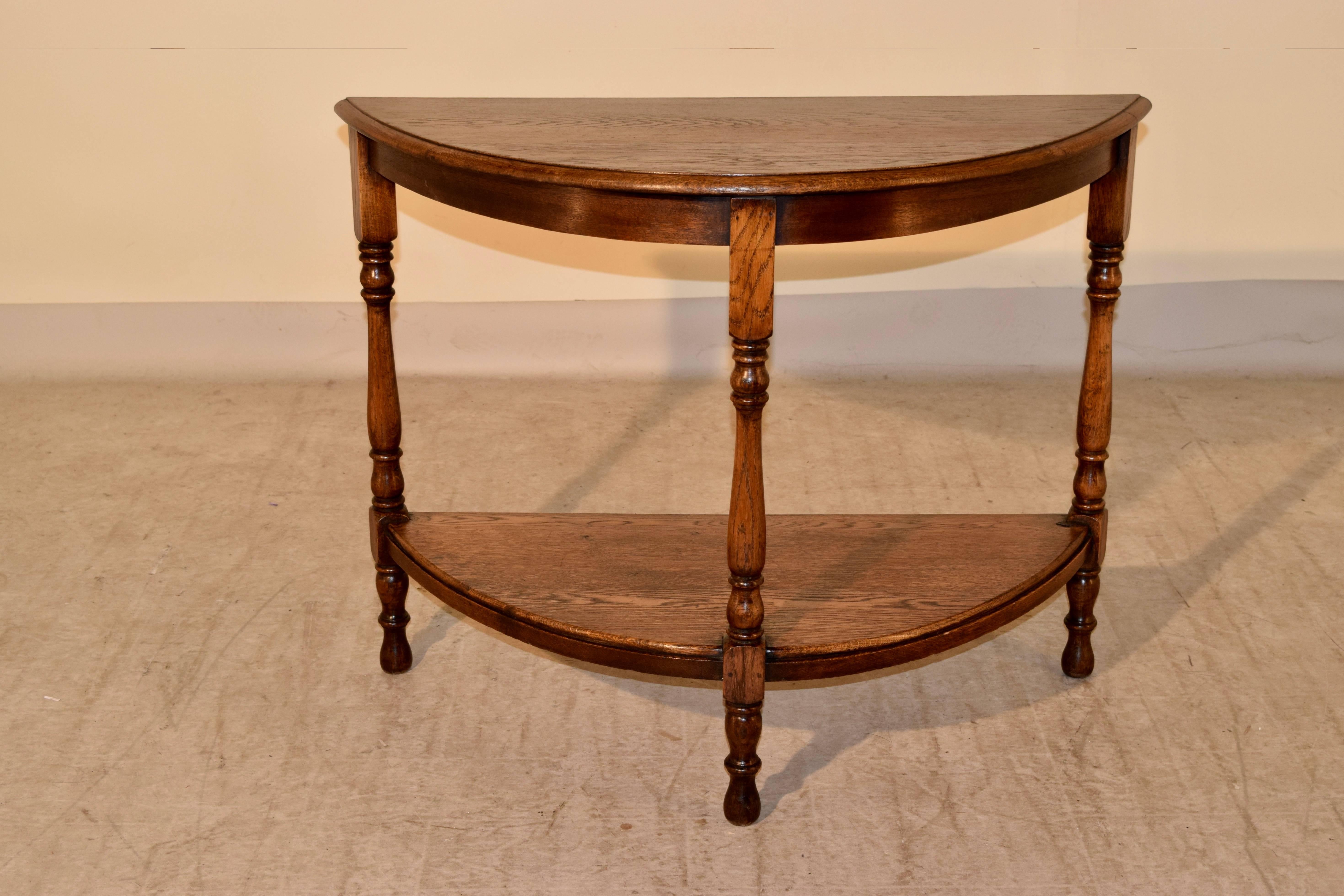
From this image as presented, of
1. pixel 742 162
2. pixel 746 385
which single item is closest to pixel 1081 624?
pixel 746 385

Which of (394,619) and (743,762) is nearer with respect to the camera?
(743,762)

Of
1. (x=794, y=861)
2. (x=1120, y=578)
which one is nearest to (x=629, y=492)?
(x=1120, y=578)

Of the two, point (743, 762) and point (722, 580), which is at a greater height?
point (722, 580)

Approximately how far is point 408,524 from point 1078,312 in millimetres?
2350

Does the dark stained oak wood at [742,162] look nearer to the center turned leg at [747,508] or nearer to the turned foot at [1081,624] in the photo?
the center turned leg at [747,508]

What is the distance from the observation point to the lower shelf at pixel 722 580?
7.02 ft

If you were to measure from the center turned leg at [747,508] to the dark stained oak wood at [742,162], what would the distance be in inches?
1.6

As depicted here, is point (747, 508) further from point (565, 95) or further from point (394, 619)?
point (565, 95)

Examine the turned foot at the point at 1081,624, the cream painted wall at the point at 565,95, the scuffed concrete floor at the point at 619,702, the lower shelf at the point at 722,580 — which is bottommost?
the scuffed concrete floor at the point at 619,702

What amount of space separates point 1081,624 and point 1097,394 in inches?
16.6

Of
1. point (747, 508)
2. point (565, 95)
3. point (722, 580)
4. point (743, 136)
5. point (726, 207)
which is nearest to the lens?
point (726, 207)

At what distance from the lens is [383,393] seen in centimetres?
244

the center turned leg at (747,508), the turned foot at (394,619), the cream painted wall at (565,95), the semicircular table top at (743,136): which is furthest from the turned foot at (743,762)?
the cream painted wall at (565,95)

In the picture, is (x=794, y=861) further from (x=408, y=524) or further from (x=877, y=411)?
(x=877, y=411)
